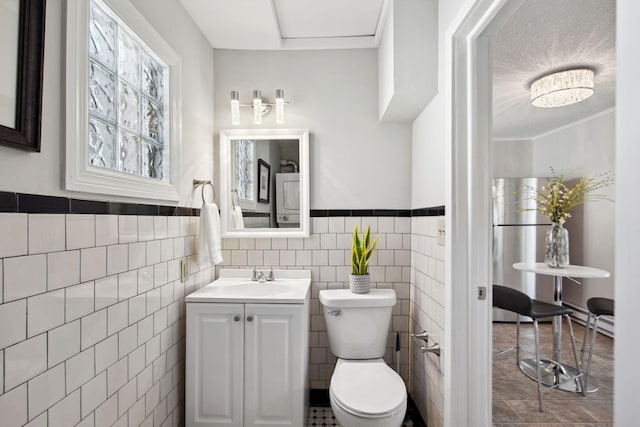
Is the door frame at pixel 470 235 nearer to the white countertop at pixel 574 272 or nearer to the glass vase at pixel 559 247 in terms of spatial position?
the white countertop at pixel 574 272

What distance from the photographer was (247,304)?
1.70 meters

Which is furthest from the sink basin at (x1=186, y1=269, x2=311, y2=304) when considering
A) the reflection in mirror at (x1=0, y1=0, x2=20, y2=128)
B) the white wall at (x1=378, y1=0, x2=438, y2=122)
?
the white wall at (x1=378, y1=0, x2=438, y2=122)

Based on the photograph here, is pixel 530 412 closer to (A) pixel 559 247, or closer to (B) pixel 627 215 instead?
(A) pixel 559 247

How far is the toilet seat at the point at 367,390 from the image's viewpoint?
55.7 inches

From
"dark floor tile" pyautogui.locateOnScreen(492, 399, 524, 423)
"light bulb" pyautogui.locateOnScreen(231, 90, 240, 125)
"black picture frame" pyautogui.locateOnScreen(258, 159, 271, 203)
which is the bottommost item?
"dark floor tile" pyautogui.locateOnScreen(492, 399, 524, 423)

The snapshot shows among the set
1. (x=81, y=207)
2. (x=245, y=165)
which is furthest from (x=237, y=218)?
(x=81, y=207)

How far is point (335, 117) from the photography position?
2.22 metres

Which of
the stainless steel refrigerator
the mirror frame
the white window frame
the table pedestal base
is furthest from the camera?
the stainless steel refrigerator

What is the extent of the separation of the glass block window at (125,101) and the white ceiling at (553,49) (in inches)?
75.5

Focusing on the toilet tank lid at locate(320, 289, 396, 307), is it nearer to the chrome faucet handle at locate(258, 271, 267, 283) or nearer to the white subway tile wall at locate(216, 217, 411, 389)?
the white subway tile wall at locate(216, 217, 411, 389)

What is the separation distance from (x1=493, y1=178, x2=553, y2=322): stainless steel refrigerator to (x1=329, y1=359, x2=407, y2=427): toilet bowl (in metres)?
2.47

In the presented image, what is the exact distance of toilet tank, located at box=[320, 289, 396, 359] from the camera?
6.27 feet

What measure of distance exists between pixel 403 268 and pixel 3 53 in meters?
2.13

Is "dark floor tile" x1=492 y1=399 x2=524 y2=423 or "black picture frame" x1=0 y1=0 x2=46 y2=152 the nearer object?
"black picture frame" x1=0 y1=0 x2=46 y2=152
